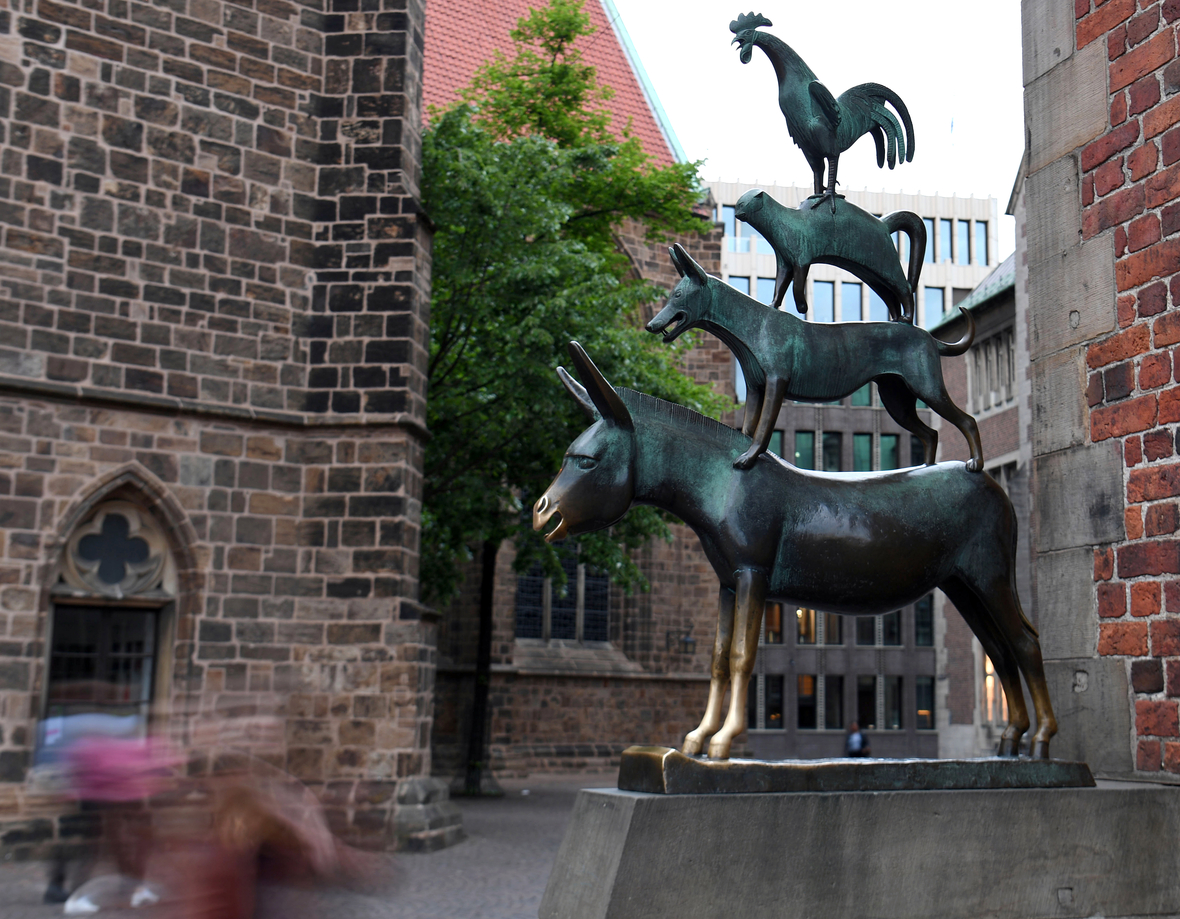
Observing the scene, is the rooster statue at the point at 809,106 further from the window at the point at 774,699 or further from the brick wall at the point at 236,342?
the window at the point at 774,699

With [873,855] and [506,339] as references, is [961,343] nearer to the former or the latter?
[873,855]

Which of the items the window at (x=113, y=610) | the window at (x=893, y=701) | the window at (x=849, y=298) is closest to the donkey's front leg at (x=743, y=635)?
the window at (x=113, y=610)

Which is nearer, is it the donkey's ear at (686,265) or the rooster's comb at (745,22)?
the donkey's ear at (686,265)

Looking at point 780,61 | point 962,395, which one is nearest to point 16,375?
point 780,61

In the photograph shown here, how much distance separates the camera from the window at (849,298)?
5275cm

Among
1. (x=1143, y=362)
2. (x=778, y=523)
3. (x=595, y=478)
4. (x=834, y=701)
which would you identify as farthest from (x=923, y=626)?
(x=595, y=478)

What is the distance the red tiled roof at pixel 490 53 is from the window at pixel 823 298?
22576mm

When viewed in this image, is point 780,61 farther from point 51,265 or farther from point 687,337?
point 687,337

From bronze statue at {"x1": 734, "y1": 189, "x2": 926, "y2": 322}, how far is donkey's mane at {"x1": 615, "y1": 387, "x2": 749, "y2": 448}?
55 cm

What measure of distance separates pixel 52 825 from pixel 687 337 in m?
12.3

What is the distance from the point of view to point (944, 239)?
55219 millimetres

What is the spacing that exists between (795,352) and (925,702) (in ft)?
155

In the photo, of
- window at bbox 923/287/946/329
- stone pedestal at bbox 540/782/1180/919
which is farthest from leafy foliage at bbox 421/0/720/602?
window at bbox 923/287/946/329

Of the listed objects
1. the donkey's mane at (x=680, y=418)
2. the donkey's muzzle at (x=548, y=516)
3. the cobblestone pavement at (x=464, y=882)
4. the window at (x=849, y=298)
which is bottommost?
the cobblestone pavement at (x=464, y=882)
